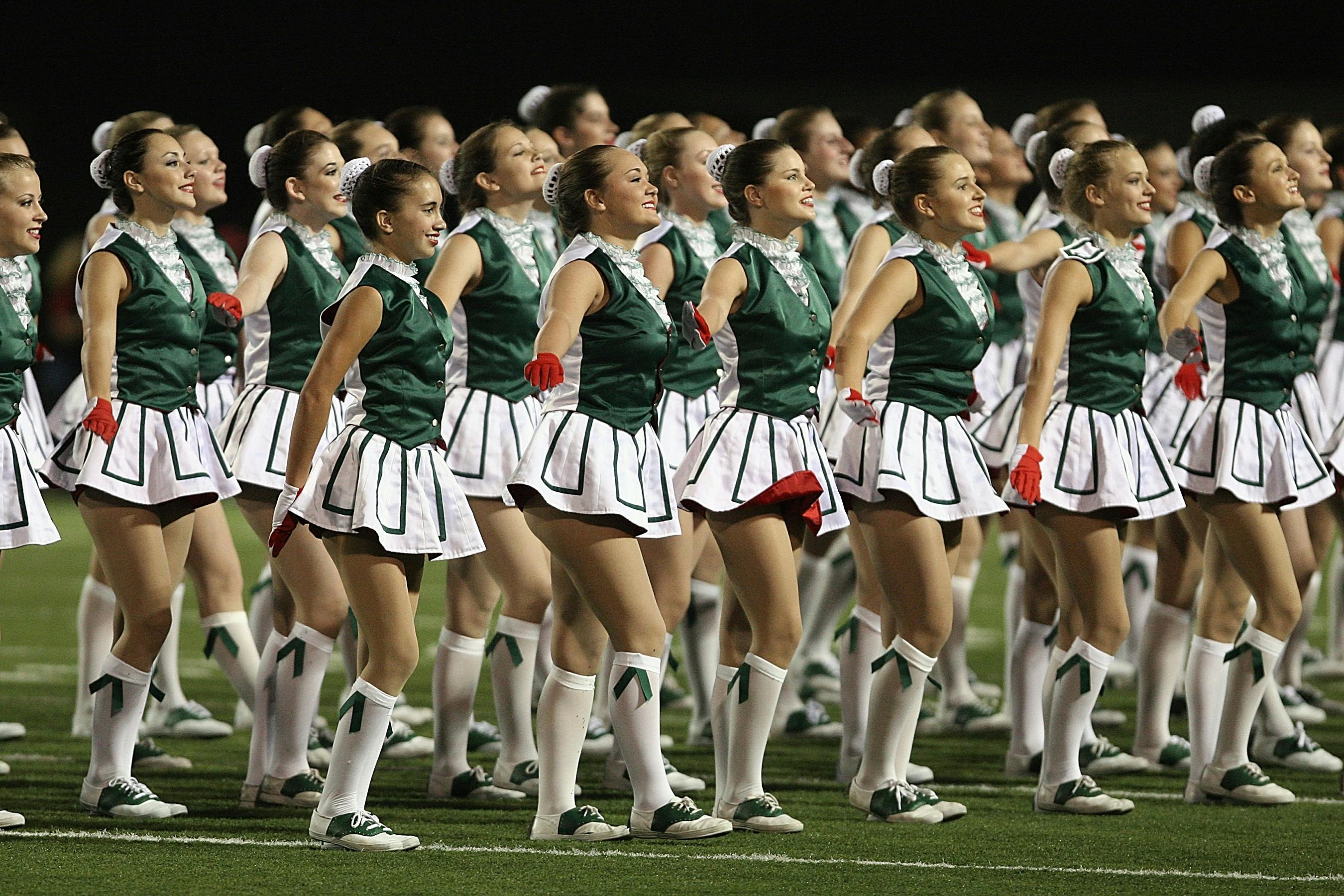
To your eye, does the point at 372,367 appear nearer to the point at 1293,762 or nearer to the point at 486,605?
the point at 486,605

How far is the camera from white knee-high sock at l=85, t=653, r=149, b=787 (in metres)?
4.91

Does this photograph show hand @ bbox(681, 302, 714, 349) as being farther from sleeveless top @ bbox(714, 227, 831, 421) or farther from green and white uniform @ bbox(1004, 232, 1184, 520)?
green and white uniform @ bbox(1004, 232, 1184, 520)

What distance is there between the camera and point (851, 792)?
5078 mm

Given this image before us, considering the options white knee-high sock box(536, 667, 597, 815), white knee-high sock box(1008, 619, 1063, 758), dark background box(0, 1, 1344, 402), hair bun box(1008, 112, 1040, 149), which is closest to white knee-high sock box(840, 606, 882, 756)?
white knee-high sock box(1008, 619, 1063, 758)

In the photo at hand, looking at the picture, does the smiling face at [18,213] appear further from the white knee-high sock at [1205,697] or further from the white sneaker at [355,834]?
the white knee-high sock at [1205,697]

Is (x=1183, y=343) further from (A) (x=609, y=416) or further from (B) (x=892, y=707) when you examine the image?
(A) (x=609, y=416)

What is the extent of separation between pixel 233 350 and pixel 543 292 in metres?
1.61

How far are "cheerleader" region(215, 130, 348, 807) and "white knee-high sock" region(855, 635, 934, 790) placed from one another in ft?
4.53

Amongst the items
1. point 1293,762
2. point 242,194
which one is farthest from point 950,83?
point 1293,762

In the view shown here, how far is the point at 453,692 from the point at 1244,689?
6.97 feet

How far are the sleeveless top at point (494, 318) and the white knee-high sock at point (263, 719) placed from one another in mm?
883

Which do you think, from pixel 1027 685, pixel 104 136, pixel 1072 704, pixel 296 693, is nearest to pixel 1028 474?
pixel 1072 704

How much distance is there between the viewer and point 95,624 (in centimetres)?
607

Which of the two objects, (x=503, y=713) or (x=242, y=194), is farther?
(x=242, y=194)
